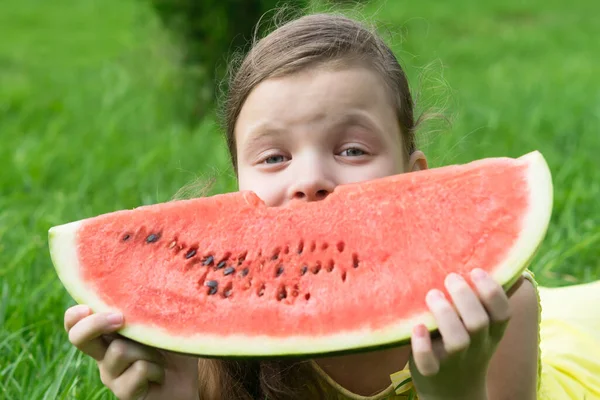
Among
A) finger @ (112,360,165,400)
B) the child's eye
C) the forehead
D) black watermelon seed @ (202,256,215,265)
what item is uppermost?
the forehead

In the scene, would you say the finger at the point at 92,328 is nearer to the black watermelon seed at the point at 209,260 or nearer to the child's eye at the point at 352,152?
the black watermelon seed at the point at 209,260

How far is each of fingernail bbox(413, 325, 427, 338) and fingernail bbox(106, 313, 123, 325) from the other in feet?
1.86

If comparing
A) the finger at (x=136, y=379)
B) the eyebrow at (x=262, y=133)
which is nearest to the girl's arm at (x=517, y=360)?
the eyebrow at (x=262, y=133)

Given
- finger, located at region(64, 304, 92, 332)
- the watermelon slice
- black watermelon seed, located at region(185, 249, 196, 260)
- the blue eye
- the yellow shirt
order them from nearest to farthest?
1. the watermelon slice
2. finger, located at region(64, 304, 92, 332)
3. black watermelon seed, located at region(185, 249, 196, 260)
4. the blue eye
5. the yellow shirt

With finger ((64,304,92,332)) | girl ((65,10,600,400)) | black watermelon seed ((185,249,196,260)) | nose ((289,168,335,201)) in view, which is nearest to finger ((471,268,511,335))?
girl ((65,10,600,400))

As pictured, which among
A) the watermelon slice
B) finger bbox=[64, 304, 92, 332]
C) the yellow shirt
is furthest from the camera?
the yellow shirt

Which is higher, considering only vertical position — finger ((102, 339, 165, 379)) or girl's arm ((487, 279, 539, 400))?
finger ((102, 339, 165, 379))

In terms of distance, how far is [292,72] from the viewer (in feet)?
6.88

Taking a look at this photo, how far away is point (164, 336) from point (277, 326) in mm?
217

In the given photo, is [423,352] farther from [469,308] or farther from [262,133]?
[262,133]

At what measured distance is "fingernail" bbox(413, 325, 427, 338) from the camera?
59.4 inches

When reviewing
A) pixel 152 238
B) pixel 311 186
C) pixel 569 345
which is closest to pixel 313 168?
pixel 311 186

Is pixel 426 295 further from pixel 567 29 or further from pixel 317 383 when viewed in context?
pixel 567 29

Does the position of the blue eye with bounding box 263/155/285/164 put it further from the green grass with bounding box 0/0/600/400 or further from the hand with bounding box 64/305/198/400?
the green grass with bounding box 0/0/600/400
